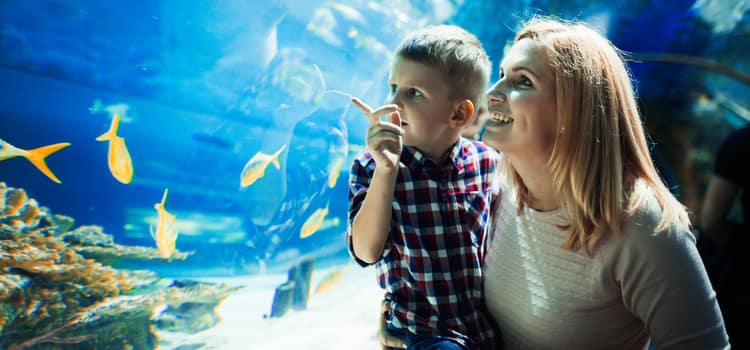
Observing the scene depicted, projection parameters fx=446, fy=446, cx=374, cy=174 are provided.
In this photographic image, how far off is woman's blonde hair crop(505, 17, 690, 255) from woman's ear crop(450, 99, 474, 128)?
0.33 m

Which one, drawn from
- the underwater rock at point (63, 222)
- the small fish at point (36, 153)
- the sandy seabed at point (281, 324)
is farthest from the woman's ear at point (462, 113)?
the underwater rock at point (63, 222)

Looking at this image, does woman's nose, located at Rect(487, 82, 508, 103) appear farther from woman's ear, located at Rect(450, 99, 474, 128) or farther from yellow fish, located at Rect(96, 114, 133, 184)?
yellow fish, located at Rect(96, 114, 133, 184)

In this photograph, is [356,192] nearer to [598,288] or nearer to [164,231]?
[598,288]

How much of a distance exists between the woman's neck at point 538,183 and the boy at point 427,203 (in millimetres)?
176

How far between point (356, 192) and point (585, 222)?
2.34 feet

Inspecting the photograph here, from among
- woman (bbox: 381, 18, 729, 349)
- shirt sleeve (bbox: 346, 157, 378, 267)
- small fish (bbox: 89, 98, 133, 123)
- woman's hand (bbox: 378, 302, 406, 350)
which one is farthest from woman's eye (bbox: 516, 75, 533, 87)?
small fish (bbox: 89, 98, 133, 123)

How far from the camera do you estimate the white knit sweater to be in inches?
47.0

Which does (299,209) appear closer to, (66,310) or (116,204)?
(116,204)

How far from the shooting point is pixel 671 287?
3.90 feet

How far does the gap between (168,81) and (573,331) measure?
205 centimetres

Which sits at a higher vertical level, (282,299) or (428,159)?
(428,159)

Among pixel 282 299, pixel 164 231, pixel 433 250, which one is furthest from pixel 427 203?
pixel 282 299

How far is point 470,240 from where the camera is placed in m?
1.52

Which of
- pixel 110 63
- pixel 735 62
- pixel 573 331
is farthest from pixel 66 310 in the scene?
pixel 735 62
